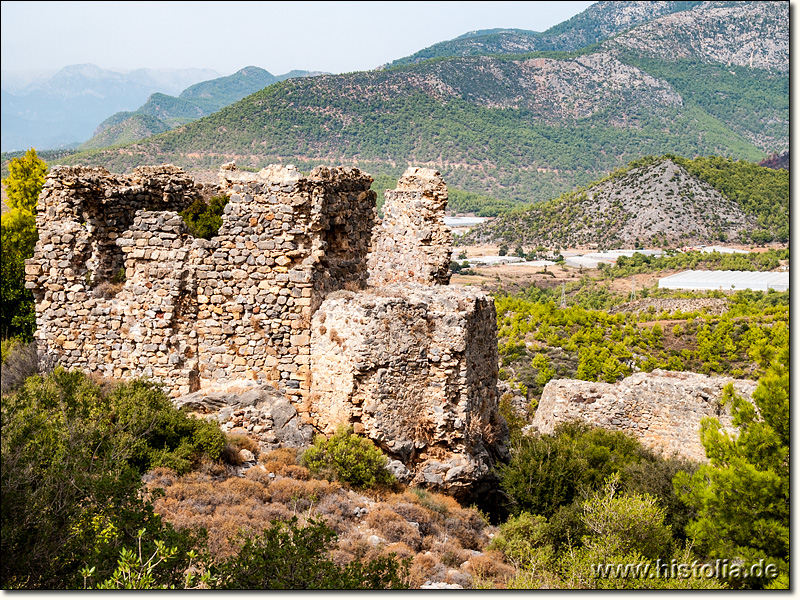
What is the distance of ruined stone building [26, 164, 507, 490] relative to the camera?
29.9ft

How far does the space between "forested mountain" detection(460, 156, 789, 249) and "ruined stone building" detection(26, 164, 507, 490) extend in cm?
4885

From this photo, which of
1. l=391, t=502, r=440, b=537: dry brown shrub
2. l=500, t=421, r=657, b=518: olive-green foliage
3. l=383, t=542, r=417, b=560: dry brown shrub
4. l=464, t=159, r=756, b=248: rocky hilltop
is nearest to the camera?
l=383, t=542, r=417, b=560: dry brown shrub

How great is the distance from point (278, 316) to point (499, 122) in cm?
10598

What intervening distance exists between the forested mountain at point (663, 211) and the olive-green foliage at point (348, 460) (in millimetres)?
49911

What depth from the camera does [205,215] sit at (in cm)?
1196

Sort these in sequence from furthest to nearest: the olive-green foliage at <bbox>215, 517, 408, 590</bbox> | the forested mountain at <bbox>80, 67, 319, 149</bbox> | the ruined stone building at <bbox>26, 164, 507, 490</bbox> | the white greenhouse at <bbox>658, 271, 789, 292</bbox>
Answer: the forested mountain at <bbox>80, 67, 319, 149</bbox> < the white greenhouse at <bbox>658, 271, 789, 292</bbox> < the ruined stone building at <bbox>26, 164, 507, 490</bbox> < the olive-green foliage at <bbox>215, 517, 408, 590</bbox>

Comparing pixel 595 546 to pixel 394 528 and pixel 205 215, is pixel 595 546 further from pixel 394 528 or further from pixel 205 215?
pixel 205 215

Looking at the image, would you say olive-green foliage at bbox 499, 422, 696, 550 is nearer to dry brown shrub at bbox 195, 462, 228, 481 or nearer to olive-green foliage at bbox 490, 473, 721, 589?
olive-green foliage at bbox 490, 473, 721, 589

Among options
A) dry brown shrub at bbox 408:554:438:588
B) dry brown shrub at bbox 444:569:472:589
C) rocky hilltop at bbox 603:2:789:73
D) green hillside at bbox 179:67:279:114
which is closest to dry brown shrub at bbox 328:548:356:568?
dry brown shrub at bbox 408:554:438:588

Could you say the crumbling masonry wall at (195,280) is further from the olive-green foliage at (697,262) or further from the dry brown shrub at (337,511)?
the olive-green foliage at (697,262)

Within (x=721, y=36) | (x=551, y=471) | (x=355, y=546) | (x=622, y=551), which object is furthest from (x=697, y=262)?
(x=355, y=546)

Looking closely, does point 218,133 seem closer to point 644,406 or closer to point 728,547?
point 644,406

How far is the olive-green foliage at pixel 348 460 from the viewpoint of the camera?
8602 millimetres

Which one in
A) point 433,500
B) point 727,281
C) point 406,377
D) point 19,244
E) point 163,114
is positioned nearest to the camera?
point 433,500
